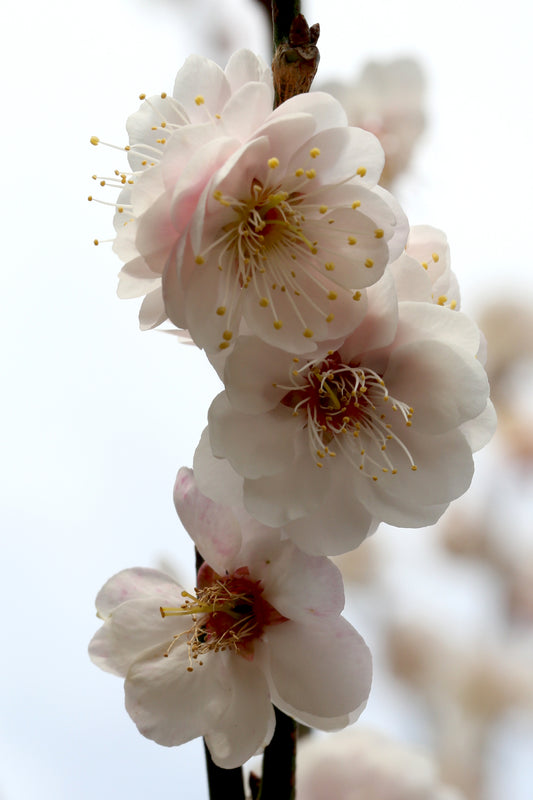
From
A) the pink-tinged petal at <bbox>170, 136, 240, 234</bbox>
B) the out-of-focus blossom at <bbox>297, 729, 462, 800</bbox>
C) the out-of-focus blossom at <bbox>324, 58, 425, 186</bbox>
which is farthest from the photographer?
the out-of-focus blossom at <bbox>324, 58, 425, 186</bbox>

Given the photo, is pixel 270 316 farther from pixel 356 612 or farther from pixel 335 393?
pixel 356 612

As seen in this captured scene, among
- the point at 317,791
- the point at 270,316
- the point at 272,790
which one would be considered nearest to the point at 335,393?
the point at 270,316

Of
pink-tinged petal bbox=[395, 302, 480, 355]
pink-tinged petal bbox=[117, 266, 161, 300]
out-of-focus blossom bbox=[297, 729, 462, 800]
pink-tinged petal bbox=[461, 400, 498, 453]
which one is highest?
pink-tinged petal bbox=[117, 266, 161, 300]

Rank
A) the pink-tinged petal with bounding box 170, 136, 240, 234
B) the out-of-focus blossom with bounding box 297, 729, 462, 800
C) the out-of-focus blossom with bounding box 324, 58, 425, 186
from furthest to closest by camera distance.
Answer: the out-of-focus blossom with bounding box 324, 58, 425, 186
the out-of-focus blossom with bounding box 297, 729, 462, 800
the pink-tinged petal with bounding box 170, 136, 240, 234

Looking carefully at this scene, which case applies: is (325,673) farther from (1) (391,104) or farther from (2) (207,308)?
(1) (391,104)

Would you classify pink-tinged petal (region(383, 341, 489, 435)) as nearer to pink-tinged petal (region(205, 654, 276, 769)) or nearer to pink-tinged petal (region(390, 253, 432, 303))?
pink-tinged petal (region(390, 253, 432, 303))

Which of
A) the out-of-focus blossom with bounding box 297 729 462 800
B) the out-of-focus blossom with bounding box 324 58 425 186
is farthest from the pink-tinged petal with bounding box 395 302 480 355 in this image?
the out-of-focus blossom with bounding box 324 58 425 186

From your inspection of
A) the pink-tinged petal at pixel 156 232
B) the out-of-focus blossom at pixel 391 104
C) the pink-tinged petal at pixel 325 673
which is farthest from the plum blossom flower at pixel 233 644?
the out-of-focus blossom at pixel 391 104
